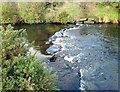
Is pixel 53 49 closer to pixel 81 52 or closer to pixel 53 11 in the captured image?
pixel 81 52

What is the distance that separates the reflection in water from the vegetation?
1633 mm

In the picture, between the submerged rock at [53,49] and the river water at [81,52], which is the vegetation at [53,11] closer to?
the river water at [81,52]

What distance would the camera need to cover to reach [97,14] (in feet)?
131

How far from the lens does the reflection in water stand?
27.3 m

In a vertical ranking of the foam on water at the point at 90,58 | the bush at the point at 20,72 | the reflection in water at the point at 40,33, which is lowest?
the foam on water at the point at 90,58

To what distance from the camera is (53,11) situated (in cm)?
4069

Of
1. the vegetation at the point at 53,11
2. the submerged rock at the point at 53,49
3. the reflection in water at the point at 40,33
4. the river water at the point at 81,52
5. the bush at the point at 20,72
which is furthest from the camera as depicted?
the vegetation at the point at 53,11

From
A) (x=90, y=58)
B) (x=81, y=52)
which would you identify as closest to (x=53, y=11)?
(x=81, y=52)

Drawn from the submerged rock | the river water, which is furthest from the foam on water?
the submerged rock

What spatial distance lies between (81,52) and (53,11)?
55.7 ft

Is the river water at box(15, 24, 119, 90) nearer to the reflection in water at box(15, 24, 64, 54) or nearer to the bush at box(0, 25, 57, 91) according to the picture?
the reflection in water at box(15, 24, 64, 54)

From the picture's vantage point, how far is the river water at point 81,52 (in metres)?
18.2

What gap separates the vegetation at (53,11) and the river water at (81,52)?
6.00ft

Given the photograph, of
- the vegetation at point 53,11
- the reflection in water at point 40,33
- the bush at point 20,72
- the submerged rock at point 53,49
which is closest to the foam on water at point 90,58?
the submerged rock at point 53,49
